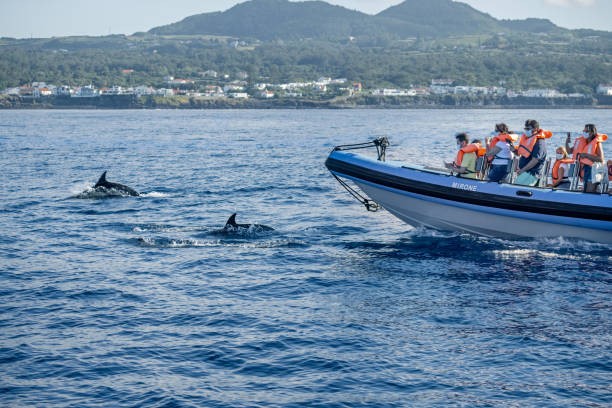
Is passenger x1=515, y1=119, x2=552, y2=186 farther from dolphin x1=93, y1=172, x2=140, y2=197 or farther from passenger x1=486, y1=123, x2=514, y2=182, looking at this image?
dolphin x1=93, y1=172, x2=140, y2=197

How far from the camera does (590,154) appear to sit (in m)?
16.2

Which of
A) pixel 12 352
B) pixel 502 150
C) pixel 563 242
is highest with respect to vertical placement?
pixel 502 150

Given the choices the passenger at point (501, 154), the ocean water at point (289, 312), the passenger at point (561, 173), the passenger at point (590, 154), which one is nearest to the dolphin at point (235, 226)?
the ocean water at point (289, 312)

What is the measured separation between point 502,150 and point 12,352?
10694 millimetres

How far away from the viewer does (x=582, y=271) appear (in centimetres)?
1589

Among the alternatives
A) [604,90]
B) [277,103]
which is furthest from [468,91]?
[277,103]

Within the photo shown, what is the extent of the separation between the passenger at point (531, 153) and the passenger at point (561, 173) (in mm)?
324

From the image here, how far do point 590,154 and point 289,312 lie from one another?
23.3ft

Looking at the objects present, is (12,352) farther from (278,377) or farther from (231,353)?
(278,377)

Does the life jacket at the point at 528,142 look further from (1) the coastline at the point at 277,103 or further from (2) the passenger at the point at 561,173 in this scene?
(1) the coastline at the point at 277,103

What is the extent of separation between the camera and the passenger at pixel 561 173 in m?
17.1

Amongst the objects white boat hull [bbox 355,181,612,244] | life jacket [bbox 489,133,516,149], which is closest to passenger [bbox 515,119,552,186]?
life jacket [bbox 489,133,516,149]

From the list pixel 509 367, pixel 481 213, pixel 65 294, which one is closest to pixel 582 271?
pixel 481 213

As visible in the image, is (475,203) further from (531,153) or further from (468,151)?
(531,153)
